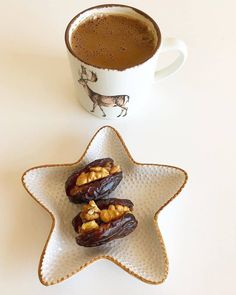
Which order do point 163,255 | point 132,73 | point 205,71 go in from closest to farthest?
point 163,255
point 132,73
point 205,71

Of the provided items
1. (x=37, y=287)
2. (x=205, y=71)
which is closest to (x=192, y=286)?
(x=37, y=287)

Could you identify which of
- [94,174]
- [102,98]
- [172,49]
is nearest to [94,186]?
[94,174]

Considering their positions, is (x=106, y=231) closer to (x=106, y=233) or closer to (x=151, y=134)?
(x=106, y=233)

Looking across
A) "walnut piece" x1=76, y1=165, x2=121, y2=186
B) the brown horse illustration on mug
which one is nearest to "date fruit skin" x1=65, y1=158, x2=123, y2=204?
"walnut piece" x1=76, y1=165, x2=121, y2=186

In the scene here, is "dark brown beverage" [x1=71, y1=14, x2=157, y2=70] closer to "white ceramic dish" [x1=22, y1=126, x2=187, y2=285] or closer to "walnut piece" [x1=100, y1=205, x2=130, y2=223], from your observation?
"white ceramic dish" [x1=22, y1=126, x2=187, y2=285]

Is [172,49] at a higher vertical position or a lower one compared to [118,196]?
higher

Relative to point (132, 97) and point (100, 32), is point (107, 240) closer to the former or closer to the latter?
point (132, 97)

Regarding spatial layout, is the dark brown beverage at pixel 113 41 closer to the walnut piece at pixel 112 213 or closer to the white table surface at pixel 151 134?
the white table surface at pixel 151 134
